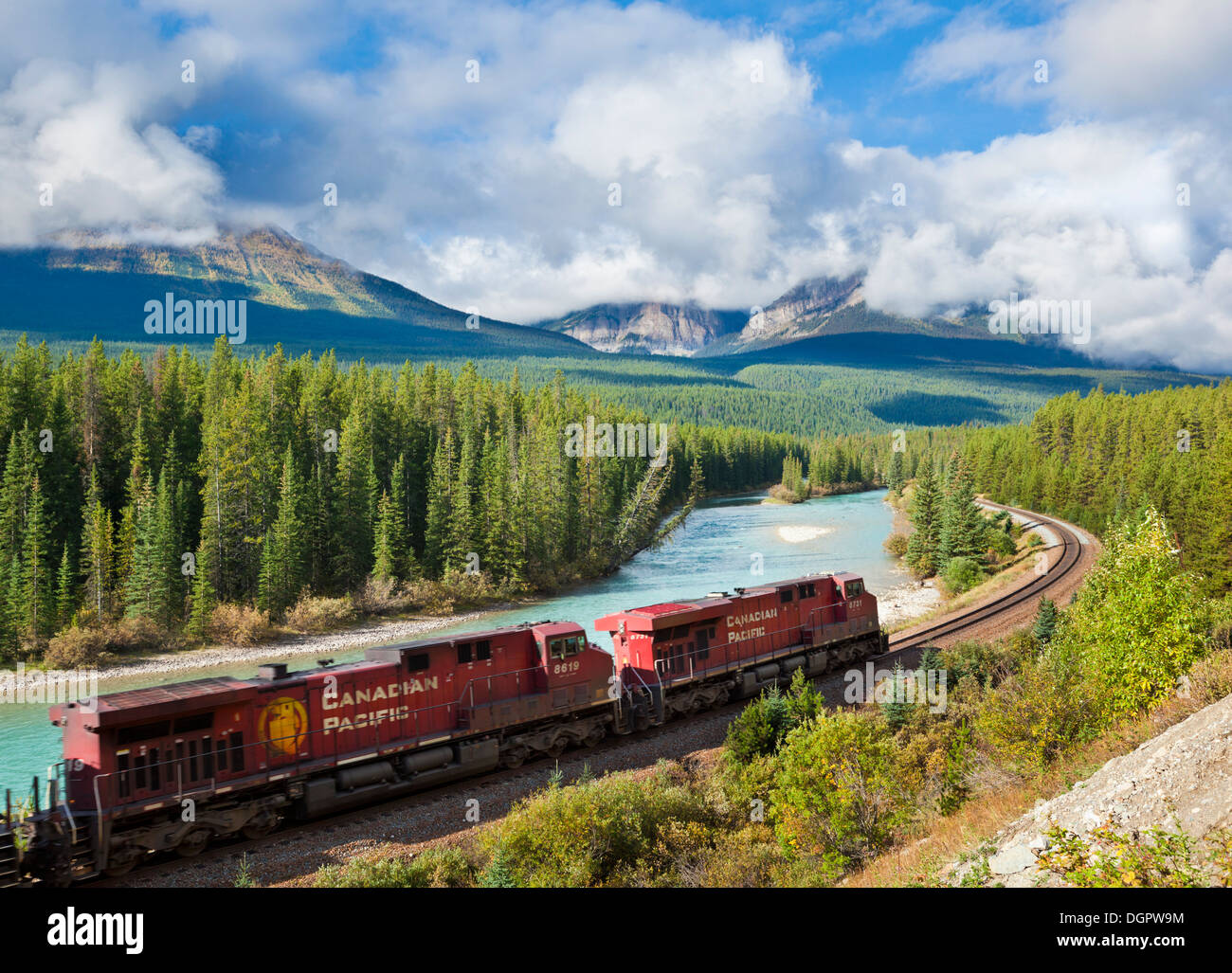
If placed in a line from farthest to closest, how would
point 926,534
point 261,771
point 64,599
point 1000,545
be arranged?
point 1000,545
point 926,534
point 64,599
point 261,771

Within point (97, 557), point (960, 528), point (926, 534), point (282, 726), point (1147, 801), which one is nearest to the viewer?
point (1147, 801)

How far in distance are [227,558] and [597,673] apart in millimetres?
43835

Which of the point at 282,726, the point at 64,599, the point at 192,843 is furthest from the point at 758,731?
the point at 64,599

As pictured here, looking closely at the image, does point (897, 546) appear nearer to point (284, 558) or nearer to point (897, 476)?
point (284, 558)

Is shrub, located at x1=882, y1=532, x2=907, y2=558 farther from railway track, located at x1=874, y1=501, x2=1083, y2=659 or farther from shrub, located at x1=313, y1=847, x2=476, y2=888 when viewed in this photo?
shrub, located at x1=313, y1=847, x2=476, y2=888

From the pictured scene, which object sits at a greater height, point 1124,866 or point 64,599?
point 1124,866

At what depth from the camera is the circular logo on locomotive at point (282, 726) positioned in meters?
21.0

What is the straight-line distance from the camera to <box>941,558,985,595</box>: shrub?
6406cm

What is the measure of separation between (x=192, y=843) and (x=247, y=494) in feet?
156

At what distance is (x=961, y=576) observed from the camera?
64.8 m

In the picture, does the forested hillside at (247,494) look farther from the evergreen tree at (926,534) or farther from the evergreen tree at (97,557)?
the evergreen tree at (926,534)

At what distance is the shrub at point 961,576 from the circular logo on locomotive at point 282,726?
182 feet

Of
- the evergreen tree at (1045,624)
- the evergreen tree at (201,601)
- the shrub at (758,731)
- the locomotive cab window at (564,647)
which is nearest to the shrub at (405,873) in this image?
the locomotive cab window at (564,647)

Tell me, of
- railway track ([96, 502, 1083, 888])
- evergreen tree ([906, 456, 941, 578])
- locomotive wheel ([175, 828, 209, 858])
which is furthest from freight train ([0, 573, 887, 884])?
evergreen tree ([906, 456, 941, 578])
